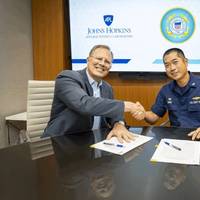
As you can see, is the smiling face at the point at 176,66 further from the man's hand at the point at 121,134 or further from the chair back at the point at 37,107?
the chair back at the point at 37,107

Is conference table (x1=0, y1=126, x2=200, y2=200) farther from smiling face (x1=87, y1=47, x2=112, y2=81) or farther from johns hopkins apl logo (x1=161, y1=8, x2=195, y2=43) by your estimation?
johns hopkins apl logo (x1=161, y1=8, x2=195, y2=43)

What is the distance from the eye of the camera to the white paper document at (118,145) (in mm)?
1384

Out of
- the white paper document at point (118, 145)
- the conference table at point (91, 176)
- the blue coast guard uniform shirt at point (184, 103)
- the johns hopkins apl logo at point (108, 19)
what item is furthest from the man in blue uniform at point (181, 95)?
the johns hopkins apl logo at point (108, 19)

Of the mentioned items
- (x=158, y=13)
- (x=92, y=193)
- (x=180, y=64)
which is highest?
(x=158, y=13)

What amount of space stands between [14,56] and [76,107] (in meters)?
1.96

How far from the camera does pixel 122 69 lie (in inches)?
135

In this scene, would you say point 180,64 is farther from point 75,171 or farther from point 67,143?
point 75,171

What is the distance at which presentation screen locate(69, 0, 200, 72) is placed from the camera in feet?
10.5

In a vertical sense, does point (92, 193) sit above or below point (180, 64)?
below

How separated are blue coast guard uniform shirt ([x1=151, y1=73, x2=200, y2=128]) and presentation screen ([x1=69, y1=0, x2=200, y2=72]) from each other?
99cm

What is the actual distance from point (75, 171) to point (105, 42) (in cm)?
251

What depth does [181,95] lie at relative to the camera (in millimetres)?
2285

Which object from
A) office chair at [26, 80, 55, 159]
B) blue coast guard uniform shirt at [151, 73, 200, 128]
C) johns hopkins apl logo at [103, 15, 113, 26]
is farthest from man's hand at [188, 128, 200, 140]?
johns hopkins apl logo at [103, 15, 113, 26]

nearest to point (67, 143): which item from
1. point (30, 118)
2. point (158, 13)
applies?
point (30, 118)
